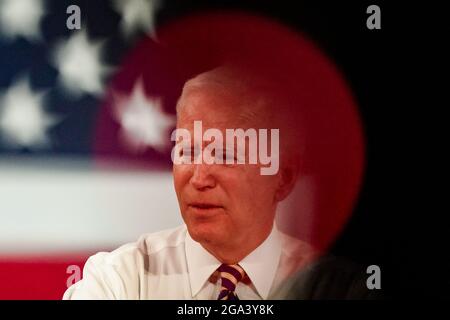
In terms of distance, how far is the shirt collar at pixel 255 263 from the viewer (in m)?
2.25

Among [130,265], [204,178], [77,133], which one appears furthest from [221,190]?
[77,133]

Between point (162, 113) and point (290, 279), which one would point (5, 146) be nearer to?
point (162, 113)

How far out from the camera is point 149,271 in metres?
2.26

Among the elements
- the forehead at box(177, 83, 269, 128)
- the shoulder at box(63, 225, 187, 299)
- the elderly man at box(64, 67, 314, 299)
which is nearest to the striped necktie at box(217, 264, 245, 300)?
the elderly man at box(64, 67, 314, 299)

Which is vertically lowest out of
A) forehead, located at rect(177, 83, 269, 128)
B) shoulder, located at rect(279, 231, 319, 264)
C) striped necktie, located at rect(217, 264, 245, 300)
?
striped necktie, located at rect(217, 264, 245, 300)

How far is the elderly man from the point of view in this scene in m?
2.21

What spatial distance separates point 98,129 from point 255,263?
775 millimetres

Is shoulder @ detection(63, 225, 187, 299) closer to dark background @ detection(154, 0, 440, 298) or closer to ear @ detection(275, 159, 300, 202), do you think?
ear @ detection(275, 159, 300, 202)

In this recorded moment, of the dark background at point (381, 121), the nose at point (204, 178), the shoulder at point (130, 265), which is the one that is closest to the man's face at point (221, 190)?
the nose at point (204, 178)

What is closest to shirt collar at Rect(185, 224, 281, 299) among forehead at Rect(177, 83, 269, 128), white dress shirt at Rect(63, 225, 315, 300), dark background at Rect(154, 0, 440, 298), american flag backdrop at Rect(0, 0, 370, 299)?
white dress shirt at Rect(63, 225, 315, 300)

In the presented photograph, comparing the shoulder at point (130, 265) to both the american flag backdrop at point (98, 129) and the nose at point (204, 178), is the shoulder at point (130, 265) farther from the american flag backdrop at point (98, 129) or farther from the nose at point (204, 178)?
the nose at point (204, 178)

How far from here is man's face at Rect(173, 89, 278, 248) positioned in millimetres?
2199

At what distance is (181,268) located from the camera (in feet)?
7.43

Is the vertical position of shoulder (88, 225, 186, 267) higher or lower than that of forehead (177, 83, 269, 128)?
lower
